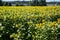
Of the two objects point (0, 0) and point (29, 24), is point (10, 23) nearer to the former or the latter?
point (29, 24)

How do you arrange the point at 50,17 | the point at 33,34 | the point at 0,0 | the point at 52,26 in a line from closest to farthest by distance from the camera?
1. the point at 52,26
2. the point at 33,34
3. the point at 50,17
4. the point at 0,0

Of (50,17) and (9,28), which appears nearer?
(9,28)

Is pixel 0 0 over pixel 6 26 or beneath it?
beneath

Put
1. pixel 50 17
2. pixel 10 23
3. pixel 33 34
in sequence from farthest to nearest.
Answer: pixel 50 17
pixel 10 23
pixel 33 34

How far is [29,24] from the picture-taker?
4.70 metres

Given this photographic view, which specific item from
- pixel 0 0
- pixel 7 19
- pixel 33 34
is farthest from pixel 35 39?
pixel 0 0

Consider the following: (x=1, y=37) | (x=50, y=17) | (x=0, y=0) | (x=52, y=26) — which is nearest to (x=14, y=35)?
(x=1, y=37)

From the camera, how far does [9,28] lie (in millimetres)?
4965

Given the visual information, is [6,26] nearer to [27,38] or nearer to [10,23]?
[10,23]

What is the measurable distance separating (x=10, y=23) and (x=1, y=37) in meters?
0.58

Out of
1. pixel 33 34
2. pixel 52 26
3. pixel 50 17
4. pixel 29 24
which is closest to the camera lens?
pixel 52 26

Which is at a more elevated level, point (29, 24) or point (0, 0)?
point (29, 24)

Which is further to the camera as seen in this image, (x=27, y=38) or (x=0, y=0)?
(x=0, y=0)

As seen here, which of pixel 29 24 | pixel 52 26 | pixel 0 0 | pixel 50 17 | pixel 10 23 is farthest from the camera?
pixel 0 0
